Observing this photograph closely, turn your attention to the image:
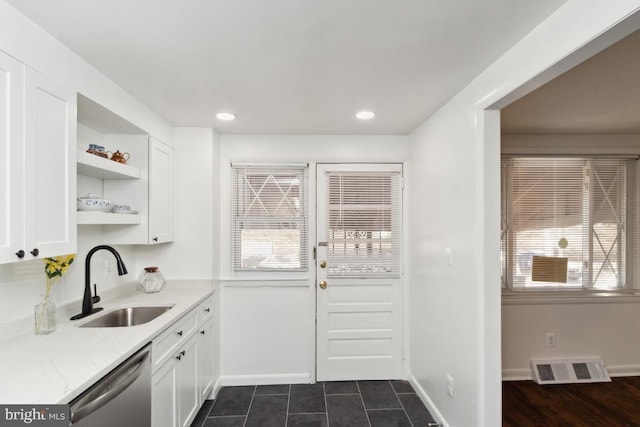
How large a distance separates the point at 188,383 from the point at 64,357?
101 centimetres

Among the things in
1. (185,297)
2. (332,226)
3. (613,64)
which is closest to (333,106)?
(332,226)

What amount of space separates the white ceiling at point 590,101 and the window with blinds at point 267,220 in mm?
1948

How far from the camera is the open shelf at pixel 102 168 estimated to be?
6.01 feet

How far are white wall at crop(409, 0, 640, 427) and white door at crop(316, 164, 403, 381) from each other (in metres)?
0.41

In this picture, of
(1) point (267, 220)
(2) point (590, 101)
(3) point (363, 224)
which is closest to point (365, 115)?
(3) point (363, 224)

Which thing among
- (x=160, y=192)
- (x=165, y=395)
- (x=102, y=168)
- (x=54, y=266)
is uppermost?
(x=102, y=168)

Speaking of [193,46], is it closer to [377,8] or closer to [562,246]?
[377,8]

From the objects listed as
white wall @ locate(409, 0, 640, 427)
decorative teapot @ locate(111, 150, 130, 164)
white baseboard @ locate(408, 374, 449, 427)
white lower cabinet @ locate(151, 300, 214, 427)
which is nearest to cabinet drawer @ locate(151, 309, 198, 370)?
white lower cabinet @ locate(151, 300, 214, 427)

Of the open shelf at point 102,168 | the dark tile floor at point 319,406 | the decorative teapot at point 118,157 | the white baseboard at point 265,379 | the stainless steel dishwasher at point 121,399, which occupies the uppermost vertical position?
the decorative teapot at point 118,157

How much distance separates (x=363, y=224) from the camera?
126 inches

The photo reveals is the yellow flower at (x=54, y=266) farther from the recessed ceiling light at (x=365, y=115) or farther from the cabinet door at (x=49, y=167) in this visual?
the recessed ceiling light at (x=365, y=115)

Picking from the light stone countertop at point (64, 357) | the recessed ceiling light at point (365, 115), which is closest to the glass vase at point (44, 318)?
the light stone countertop at point (64, 357)

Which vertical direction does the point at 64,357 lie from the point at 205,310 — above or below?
above

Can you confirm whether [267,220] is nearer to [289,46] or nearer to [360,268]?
[360,268]
